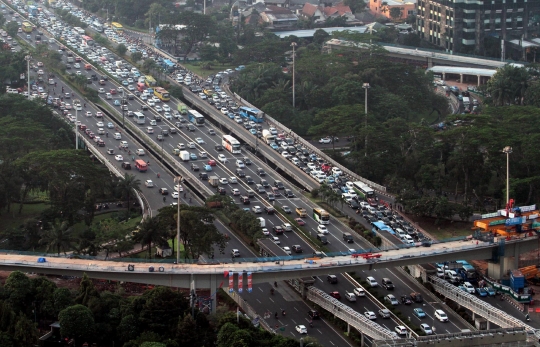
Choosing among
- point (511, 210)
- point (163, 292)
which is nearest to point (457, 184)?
point (511, 210)

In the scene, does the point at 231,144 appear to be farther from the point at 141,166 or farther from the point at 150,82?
the point at 150,82

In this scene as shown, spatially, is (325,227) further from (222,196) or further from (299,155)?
(299,155)

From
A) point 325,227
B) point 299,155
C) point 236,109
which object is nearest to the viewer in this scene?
point 325,227

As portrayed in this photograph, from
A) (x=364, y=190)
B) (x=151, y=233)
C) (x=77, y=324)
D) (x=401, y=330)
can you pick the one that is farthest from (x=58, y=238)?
(x=364, y=190)

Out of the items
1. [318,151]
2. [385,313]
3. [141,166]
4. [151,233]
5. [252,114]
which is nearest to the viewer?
[385,313]

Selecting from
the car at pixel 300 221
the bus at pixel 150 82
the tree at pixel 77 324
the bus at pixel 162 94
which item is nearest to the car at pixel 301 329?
the tree at pixel 77 324

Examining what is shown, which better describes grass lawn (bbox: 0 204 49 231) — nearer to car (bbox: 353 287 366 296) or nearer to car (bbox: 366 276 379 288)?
car (bbox: 366 276 379 288)
